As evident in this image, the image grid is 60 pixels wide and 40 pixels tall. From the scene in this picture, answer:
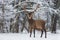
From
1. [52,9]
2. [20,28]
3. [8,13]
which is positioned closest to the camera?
[52,9]

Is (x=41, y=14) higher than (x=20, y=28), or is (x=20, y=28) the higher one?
(x=41, y=14)

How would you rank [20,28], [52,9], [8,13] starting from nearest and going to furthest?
[52,9] < [8,13] < [20,28]

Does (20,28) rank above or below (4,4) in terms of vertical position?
below

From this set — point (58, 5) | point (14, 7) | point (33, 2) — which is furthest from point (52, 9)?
point (14, 7)

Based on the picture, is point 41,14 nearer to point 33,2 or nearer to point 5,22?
point 33,2

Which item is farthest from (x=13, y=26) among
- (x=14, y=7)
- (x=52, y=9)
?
(x=52, y=9)

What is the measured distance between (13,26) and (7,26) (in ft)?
1.79

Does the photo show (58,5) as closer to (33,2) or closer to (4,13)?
(33,2)

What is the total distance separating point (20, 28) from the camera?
19500mm

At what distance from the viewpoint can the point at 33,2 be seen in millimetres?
17359

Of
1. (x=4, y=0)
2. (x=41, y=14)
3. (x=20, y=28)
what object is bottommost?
(x=20, y=28)

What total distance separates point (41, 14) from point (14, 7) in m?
2.30

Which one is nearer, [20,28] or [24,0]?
[24,0]

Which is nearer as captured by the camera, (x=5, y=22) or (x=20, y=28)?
(x=5, y=22)
